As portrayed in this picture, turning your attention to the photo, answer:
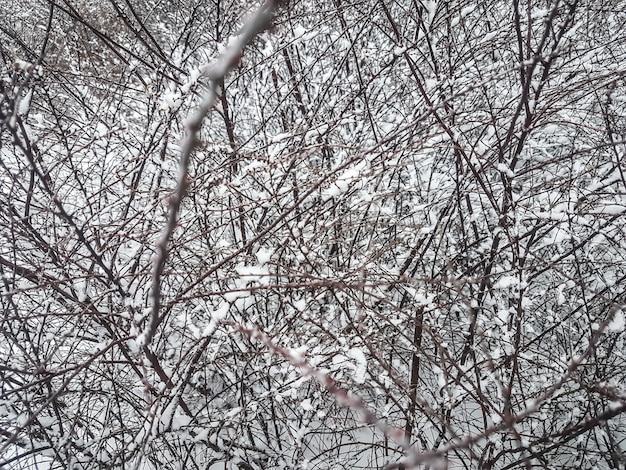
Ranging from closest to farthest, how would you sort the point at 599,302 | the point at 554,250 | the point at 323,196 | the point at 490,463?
the point at 323,196 → the point at 490,463 → the point at 599,302 → the point at 554,250

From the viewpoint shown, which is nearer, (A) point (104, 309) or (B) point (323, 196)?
(B) point (323, 196)

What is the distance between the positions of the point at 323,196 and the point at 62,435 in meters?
1.64

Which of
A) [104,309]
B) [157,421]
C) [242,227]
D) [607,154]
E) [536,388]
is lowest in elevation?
[536,388]

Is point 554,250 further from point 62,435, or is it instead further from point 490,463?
point 62,435

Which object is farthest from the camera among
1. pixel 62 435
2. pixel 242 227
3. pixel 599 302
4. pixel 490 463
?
pixel 242 227

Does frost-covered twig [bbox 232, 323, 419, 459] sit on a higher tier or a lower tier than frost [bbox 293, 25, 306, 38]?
lower

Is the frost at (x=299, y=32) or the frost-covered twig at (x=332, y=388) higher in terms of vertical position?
the frost at (x=299, y=32)

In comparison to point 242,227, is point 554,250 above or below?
below

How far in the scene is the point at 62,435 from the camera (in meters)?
1.93

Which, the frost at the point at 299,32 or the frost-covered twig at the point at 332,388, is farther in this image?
the frost at the point at 299,32

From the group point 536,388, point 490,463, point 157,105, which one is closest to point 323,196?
point 157,105

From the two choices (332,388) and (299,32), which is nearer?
(332,388)

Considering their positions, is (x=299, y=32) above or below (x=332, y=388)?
above

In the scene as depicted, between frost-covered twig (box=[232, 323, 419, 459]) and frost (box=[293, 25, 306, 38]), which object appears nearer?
frost-covered twig (box=[232, 323, 419, 459])
